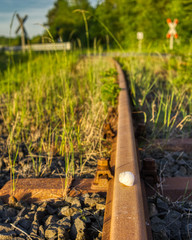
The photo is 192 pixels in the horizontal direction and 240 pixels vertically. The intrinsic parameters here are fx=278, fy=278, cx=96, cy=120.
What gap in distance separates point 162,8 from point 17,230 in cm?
3465

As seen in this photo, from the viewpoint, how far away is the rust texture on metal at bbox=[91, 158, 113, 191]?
1.61 m

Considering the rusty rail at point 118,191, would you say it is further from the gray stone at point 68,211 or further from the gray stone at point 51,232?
the gray stone at point 51,232

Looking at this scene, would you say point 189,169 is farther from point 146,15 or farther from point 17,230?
point 146,15

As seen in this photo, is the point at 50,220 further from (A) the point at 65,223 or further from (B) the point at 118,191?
(B) the point at 118,191

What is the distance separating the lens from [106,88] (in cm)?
342

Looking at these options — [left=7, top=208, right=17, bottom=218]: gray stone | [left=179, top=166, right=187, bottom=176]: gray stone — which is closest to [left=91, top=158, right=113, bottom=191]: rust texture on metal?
[left=7, top=208, right=17, bottom=218]: gray stone

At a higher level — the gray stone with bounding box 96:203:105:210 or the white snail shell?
the white snail shell

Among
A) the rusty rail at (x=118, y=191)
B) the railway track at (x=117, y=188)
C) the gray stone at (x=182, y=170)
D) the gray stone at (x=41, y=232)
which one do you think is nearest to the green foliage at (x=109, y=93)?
the rusty rail at (x=118, y=191)

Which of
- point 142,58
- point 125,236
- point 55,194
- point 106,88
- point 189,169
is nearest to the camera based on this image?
point 125,236

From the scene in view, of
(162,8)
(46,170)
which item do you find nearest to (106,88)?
(46,170)

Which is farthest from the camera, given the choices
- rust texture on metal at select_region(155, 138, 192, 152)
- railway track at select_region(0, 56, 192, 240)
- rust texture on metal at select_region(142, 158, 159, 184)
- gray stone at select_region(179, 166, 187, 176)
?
rust texture on metal at select_region(155, 138, 192, 152)

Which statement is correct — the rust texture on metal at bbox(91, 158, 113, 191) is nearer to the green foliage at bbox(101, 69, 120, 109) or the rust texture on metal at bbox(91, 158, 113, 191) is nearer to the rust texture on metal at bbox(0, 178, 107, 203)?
the rust texture on metal at bbox(0, 178, 107, 203)

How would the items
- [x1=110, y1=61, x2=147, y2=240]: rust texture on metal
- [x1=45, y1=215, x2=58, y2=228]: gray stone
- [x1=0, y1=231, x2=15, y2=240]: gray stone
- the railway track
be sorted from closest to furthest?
[x1=110, y1=61, x2=147, y2=240]: rust texture on metal < the railway track < [x1=0, y1=231, x2=15, y2=240]: gray stone < [x1=45, y1=215, x2=58, y2=228]: gray stone

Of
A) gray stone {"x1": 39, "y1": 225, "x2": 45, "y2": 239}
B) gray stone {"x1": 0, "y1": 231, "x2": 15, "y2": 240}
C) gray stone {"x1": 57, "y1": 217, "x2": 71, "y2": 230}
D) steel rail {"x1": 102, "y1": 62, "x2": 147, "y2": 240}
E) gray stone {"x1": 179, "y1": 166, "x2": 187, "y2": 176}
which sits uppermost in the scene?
steel rail {"x1": 102, "y1": 62, "x2": 147, "y2": 240}
